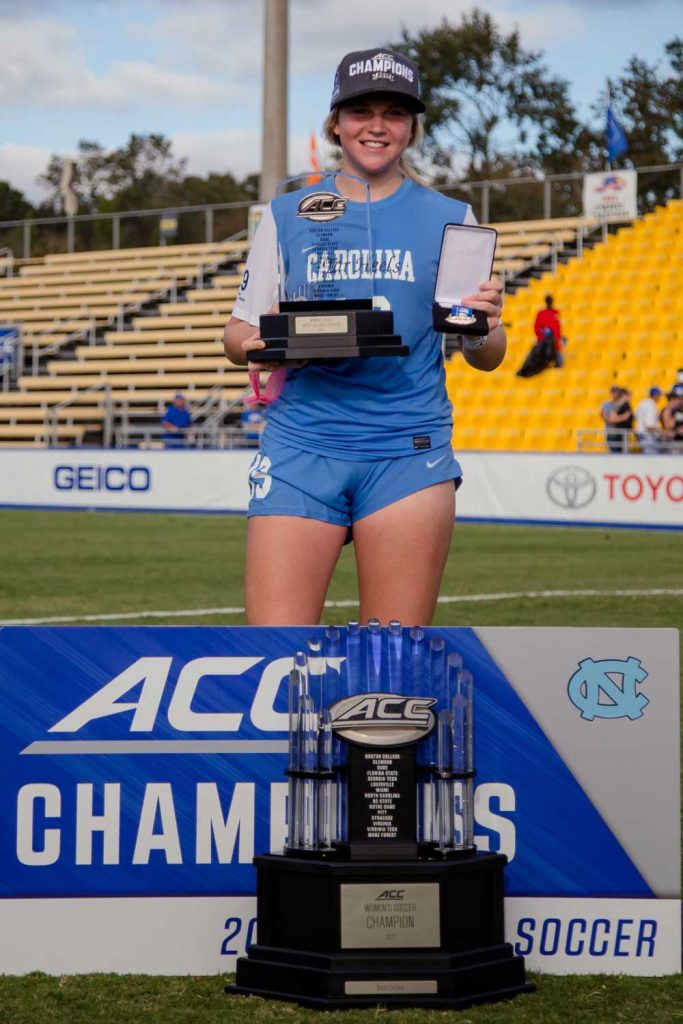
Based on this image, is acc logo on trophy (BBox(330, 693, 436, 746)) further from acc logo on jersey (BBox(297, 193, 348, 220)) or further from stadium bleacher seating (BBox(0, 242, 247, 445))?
stadium bleacher seating (BBox(0, 242, 247, 445))

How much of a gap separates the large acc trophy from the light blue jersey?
469 mm

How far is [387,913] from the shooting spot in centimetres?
295

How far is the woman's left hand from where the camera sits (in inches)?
130

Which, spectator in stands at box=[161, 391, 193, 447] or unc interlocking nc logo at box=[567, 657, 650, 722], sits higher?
spectator in stands at box=[161, 391, 193, 447]

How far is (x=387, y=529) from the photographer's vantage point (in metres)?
3.35

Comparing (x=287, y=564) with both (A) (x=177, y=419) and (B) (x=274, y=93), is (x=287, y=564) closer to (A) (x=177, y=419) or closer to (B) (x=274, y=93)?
(A) (x=177, y=419)

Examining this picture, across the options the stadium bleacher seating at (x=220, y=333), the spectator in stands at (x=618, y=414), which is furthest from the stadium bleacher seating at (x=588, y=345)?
the spectator in stands at (x=618, y=414)

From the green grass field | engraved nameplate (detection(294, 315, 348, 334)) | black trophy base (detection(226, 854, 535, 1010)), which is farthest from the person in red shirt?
black trophy base (detection(226, 854, 535, 1010))

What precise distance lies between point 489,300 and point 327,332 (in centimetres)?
35

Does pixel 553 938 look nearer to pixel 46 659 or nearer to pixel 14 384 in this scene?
pixel 46 659

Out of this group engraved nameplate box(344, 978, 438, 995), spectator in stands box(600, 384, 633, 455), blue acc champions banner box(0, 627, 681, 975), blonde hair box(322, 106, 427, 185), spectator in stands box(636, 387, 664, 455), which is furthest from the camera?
spectator in stands box(600, 384, 633, 455)

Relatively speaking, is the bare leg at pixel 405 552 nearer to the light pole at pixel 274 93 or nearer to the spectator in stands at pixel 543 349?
the light pole at pixel 274 93

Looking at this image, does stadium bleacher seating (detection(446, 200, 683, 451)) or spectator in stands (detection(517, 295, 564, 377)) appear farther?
spectator in stands (detection(517, 295, 564, 377))

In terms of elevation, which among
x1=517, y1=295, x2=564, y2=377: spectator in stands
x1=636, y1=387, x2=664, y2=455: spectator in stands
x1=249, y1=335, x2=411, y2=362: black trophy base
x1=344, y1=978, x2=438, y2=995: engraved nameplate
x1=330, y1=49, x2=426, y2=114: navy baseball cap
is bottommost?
x1=344, y1=978, x2=438, y2=995: engraved nameplate
